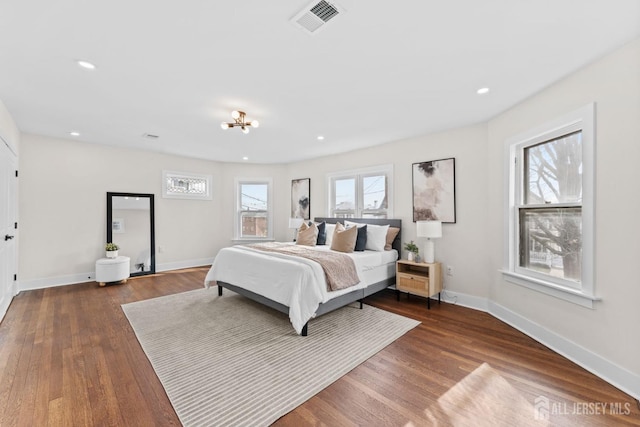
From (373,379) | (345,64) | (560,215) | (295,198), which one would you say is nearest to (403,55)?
(345,64)

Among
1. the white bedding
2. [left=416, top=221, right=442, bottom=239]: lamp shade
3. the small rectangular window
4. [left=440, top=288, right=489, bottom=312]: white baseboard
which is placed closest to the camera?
the small rectangular window

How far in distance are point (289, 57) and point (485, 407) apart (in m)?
2.90

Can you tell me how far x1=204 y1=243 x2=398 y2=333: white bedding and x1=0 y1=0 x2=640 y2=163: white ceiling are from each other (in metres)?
1.84

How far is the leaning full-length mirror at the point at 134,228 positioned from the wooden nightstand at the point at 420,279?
4.90 metres

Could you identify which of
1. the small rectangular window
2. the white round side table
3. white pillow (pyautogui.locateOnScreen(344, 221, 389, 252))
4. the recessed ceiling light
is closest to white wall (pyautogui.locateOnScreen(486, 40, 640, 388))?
the small rectangular window

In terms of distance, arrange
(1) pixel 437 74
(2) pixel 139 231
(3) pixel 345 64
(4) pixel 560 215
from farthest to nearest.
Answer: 1. (2) pixel 139 231
2. (4) pixel 560 215
3. (1) pixel 437 74
4. (3) pixel 345 64

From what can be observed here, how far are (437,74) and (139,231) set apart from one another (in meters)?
5.77

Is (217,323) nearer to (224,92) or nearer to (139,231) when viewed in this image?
(224,92)

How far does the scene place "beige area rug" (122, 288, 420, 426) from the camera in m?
1.78

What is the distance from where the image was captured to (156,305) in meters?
3.61

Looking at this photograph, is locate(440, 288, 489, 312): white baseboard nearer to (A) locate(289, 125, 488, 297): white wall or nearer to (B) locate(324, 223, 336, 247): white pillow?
(A) locate(289, 125, 488, 297): white wall

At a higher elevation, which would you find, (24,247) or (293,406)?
(24,247)

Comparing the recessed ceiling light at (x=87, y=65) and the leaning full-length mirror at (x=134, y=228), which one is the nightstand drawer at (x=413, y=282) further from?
the leaning full-length mirror at (x=134, y=228)

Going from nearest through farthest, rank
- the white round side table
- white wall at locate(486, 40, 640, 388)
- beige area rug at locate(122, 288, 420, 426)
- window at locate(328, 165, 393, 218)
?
1. beige area rug at locate(122, 288, 420, 426)
2. white wall at locate(486, 40, 640, 388)
3. the white round side table
4. window at locate(328, 165, 393, 218)
